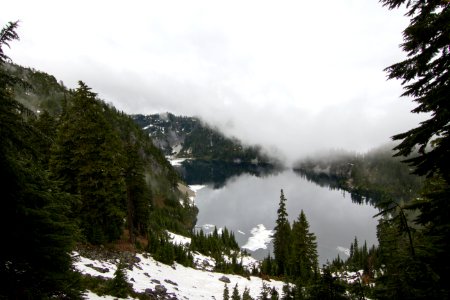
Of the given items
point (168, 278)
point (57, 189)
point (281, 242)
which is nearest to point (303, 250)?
point (281, 242)

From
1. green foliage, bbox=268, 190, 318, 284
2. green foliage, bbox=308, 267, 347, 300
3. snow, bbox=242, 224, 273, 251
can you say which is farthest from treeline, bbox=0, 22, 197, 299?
snow, bbox=242, 224, 273, 251

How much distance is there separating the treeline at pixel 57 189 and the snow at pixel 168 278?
2745 mm

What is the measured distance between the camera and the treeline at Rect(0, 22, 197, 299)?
9078 mm

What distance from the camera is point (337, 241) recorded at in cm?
15425

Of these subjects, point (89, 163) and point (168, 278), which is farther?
point (168, 278)

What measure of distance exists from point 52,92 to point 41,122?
6388 inches

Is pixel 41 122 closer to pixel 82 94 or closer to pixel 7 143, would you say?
pixel 82 94

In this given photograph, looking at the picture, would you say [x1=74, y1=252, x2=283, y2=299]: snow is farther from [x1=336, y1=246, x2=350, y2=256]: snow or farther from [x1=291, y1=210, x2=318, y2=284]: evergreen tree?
[x1=336, y1=246, x2=350, y2=256]: snow

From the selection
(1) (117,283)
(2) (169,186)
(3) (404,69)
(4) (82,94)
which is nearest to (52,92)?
(2) (169,186)

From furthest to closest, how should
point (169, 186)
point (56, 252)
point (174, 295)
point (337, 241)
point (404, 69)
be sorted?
point (169, 186)
point (337, 241)
point (174, 295)
point (56, 252)
point (404, 69)

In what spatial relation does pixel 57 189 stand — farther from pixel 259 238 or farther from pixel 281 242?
pixel 259 238

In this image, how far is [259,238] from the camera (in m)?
148

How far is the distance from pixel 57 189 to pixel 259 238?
142 metres

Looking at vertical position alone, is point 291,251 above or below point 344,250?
below
